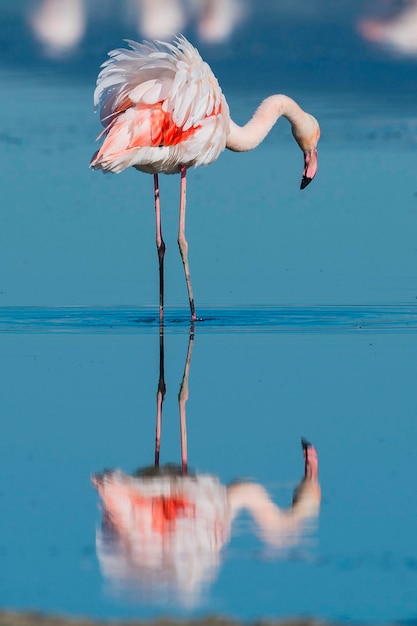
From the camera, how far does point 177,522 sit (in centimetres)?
571

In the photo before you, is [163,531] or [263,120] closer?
[163,531]

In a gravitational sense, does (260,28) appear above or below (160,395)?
above

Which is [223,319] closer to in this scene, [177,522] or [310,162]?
[310,162]

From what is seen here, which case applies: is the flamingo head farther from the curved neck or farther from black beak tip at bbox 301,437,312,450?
black beak tip at bbox 301,437,312,450

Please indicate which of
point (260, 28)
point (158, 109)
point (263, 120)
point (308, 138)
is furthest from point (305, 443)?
point (260, 28)

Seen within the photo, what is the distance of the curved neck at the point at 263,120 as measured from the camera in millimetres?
12852

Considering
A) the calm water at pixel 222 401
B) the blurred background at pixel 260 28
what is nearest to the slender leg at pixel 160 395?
the calm water at pixel 222 401

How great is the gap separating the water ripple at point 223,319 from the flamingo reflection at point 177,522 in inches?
161

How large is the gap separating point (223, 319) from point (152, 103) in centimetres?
176

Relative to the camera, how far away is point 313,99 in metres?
23.2

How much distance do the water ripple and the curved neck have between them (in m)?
1.68

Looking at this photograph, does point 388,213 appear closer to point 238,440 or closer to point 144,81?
point 144,81

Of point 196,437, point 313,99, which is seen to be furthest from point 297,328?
point 313,99

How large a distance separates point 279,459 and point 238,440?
41cm
